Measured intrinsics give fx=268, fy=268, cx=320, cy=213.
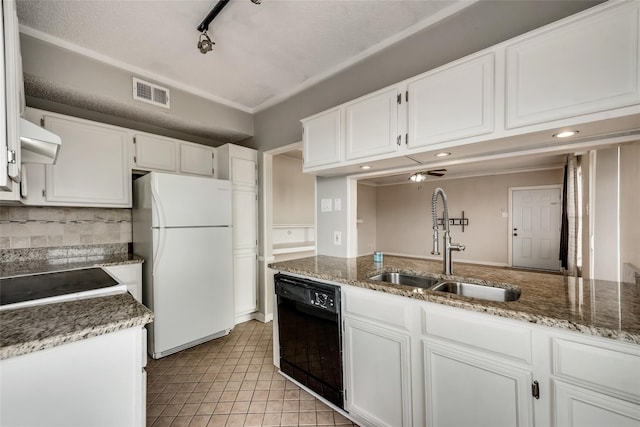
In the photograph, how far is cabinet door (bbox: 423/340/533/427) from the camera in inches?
42.4

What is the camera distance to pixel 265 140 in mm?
3203

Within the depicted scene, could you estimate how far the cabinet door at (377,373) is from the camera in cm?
141

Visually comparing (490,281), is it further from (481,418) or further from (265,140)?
(265,140)

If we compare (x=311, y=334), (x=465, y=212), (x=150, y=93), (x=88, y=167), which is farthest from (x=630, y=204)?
(x=465, y=212)

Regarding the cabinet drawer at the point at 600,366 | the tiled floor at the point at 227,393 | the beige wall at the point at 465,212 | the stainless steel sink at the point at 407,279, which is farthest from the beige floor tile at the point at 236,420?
the beige wall at the point at 465,212

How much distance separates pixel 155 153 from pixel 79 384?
2336mm

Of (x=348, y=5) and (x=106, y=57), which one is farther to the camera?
(x=106, y=57)

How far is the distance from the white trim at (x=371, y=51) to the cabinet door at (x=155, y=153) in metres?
1.12

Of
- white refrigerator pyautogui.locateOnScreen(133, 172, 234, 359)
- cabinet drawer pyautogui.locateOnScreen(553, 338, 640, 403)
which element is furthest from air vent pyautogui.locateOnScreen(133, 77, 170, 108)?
cabinet drawer pyautogui.locateOnScreen(553, 338, 640, 403)

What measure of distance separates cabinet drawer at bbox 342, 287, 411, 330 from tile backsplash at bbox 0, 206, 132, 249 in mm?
2539

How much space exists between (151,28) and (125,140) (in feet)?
3.78

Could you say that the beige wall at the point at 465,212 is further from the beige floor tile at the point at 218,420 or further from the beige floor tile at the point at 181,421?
the beige floor tile at the point at 181,421

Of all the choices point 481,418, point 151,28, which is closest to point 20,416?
point 481,418

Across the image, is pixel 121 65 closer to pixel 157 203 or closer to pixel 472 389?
pixel 157 203
